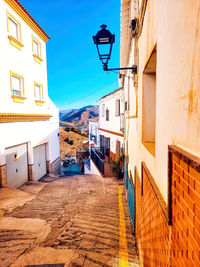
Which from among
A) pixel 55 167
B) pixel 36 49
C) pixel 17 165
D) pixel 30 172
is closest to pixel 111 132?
pixel 55 167

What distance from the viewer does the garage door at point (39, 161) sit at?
10.6m

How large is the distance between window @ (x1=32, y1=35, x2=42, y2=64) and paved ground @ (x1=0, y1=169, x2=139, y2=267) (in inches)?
339

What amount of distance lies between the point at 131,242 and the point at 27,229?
2801 millimetres

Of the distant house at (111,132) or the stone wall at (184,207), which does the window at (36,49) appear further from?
the stone wall at (184,207)

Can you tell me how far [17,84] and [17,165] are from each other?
4.66 metres

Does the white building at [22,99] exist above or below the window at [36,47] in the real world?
below

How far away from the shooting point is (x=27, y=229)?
425 cm

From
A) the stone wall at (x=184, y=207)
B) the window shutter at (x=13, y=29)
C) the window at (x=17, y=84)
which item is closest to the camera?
the stone wall at (x=184, y=207)

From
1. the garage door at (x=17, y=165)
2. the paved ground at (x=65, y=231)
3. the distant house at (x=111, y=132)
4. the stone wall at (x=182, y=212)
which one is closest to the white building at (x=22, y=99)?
the garage door at (x=17, y=165)

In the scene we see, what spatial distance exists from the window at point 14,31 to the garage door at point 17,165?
5704 mm

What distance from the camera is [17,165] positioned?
8711 millimetres

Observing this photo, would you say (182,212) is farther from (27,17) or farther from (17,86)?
(27,17)

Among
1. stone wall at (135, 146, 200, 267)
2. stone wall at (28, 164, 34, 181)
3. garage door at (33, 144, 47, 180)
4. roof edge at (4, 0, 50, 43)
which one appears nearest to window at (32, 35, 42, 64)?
roof edge at (4, 0, 50, 43)

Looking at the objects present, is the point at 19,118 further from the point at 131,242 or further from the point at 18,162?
the point at 131,242
